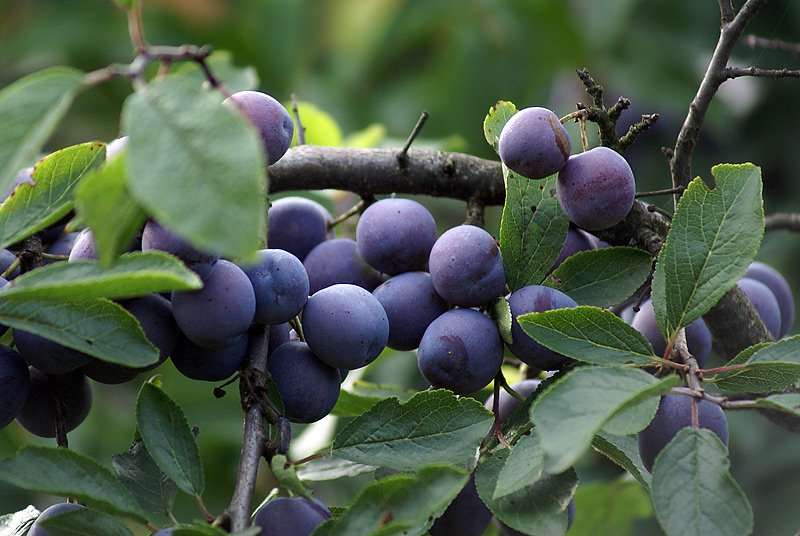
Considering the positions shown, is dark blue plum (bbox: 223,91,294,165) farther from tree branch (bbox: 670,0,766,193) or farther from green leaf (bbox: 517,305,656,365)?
tree branch (bbox: 670,0,766,193)

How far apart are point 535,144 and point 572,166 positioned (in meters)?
0.05

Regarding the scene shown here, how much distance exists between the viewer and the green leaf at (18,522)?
63cm

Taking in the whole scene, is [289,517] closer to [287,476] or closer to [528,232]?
[287,476]

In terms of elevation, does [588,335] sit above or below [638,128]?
below

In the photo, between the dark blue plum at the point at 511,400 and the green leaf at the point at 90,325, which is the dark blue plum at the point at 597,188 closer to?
the dark blue plum at the point at 511,400

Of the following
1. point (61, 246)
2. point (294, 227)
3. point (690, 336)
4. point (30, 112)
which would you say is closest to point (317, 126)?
point (294, 227)

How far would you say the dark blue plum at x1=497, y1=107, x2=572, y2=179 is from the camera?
64cm

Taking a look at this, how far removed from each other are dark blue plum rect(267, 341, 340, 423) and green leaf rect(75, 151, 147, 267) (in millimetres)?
267

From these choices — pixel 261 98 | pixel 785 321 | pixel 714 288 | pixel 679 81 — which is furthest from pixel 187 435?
pixel 679 81

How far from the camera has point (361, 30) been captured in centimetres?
218

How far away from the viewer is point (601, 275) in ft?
2.27

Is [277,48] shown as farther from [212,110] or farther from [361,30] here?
[212,110]

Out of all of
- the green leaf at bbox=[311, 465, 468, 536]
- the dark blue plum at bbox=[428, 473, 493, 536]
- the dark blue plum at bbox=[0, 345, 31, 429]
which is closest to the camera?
the green leaf at bbox=[311, 465, 468, 536]

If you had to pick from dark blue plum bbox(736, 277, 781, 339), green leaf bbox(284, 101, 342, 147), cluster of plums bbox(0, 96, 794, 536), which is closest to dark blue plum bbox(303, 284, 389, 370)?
cluster of plums bbox(0, 96, 794, 536)
